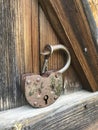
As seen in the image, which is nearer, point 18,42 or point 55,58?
point 18,42

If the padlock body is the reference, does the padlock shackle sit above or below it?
above

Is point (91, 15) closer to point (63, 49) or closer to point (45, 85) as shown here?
point (63, 49)

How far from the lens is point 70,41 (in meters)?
0.78

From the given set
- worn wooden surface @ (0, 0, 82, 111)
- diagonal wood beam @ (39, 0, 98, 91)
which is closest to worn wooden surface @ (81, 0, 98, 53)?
diagonal wood beam @ (39, 0, 98, 91)

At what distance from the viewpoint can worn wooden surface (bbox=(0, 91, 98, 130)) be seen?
0.63 metres

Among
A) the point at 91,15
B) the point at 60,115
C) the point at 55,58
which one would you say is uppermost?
the point at 91,15

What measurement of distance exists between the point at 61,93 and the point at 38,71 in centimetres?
13

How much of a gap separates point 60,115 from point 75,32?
10.0 inches

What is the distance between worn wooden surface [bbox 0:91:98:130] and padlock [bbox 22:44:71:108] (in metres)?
0.02

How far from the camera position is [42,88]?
0.71 m

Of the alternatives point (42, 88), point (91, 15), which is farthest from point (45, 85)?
point (91, 15)

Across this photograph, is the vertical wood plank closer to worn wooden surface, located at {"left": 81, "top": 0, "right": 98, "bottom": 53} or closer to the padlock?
the padlock

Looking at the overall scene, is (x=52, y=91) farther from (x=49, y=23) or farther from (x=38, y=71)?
(x=49, y=23)

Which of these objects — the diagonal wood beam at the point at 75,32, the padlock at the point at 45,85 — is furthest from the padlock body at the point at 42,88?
the diagonal wood beam at the point at 75,32
